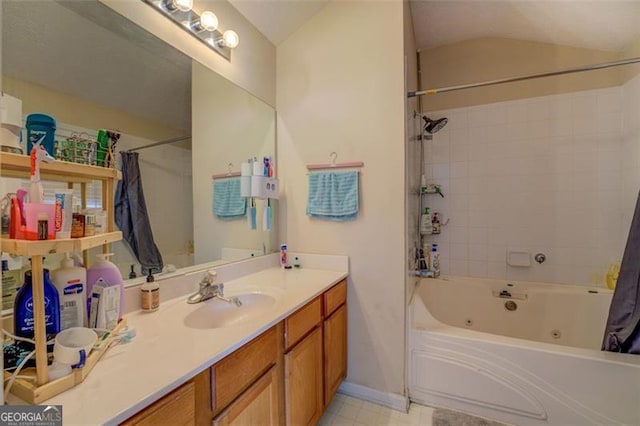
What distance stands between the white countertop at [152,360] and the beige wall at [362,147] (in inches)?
24.5

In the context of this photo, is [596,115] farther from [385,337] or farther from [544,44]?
[385,337]

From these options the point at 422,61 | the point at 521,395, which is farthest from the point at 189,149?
the point at 422,61

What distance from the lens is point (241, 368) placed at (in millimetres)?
928

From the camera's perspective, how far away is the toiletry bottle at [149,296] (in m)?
1.12

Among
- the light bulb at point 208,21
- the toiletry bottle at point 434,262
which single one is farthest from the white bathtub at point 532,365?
the light bulb at point 208,21

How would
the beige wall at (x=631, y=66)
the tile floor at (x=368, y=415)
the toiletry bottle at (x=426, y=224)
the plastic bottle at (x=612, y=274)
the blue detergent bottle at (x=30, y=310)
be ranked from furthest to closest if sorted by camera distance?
the toiletry bottle at (x=426, y=224), the plastic bottle at (x=612, y=274), the beige wall at (x=631, y=66), the tile floor at (x=368, y=415), the blue detergent bottle at (x=30, y=310)

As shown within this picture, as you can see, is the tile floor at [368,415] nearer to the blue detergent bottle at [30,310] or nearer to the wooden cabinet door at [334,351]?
the wooden cabinet door at [334,351]

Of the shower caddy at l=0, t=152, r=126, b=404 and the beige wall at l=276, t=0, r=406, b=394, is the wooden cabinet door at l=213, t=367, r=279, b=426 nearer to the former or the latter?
the shower caddy at l=0, t=152, r=126, b=404

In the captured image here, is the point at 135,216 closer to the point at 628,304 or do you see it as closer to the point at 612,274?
the point at 628,304

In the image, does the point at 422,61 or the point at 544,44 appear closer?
the point at 544,44

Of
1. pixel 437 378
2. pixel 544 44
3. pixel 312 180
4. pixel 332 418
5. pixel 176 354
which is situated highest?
pixel 544 44

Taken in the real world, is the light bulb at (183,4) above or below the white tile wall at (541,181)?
above

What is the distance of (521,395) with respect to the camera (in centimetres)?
151

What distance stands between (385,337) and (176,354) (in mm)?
1300
